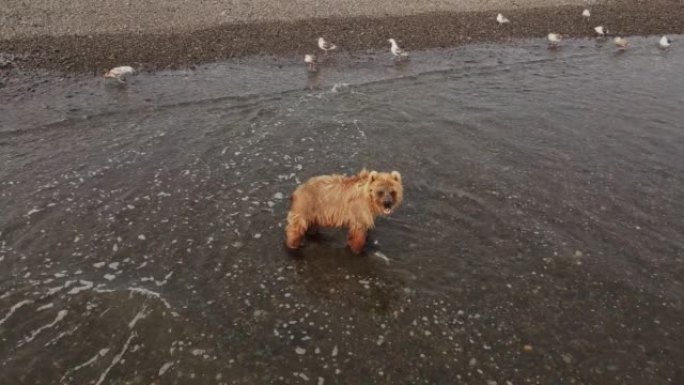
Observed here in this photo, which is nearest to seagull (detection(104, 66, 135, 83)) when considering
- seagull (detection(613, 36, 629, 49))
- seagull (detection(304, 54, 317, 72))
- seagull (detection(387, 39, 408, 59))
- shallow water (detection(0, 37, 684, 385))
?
shallow water (detection(0, 37, 684, 385))

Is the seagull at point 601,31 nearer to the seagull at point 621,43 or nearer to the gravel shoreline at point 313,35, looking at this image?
the gravel shoreline at point 313,35

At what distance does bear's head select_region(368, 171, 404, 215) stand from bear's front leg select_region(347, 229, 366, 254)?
786 millimetres

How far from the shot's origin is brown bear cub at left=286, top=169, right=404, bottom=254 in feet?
29.0

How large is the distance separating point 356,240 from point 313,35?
1755 cm

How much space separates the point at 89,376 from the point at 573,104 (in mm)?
17115

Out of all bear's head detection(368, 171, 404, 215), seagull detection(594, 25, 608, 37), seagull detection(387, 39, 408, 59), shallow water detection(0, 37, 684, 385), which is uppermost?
seagull detection(594, 25, 608, 37)

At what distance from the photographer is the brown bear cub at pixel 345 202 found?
8.85 m

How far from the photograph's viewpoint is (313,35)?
80.7 feet

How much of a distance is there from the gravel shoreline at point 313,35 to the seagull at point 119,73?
1.36 m

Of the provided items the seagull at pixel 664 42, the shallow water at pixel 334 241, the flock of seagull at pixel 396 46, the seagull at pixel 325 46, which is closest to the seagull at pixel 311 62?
the flock of seagull at pixel 396 46

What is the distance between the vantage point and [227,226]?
10.7 metres

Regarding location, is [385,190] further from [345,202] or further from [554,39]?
[554,39]

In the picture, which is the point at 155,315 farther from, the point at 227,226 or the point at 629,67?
the point at 629,67

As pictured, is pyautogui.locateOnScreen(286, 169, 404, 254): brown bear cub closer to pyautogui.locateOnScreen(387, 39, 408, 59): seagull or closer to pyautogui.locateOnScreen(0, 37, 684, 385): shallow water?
pyautogui.locateOnScreen(0, 37, 684, 385): shallow water
